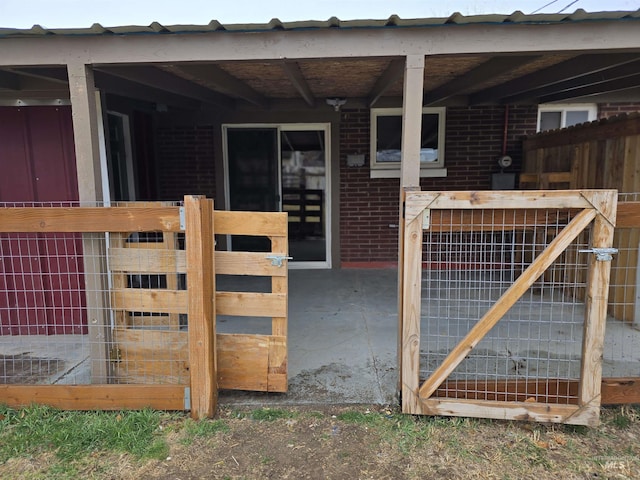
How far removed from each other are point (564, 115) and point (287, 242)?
562 centimetres

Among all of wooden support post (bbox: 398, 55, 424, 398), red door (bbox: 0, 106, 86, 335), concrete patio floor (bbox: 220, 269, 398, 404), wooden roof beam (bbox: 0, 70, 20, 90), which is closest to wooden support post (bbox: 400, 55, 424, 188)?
wooden support post (bbox: 398, 55, 424, 398)

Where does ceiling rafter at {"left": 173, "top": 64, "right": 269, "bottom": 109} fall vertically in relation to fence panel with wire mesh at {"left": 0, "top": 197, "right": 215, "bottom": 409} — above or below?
above

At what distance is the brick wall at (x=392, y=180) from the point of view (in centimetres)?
652

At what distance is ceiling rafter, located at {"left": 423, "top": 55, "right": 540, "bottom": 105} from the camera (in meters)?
3.53

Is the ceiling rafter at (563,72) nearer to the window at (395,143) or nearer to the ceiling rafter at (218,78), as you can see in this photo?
the window at (395,143)

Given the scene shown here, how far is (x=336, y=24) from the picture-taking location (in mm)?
2637

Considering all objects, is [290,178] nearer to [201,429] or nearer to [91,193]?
[91,193]

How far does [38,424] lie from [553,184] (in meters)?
5.98

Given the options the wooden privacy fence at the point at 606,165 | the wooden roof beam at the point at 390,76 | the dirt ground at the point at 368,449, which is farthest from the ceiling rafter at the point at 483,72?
the dirt ground at the point at 368,449

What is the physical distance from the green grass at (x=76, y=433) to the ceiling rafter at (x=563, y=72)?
4.26 metres

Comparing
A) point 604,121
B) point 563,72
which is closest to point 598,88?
point 604,121

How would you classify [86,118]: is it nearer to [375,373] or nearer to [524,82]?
[375,373]

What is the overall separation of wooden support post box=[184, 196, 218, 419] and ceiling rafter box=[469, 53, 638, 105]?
3269 mm

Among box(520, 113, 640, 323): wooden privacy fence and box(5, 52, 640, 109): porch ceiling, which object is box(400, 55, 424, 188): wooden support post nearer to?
box(5, 52, 640, 109): porch ceiling
